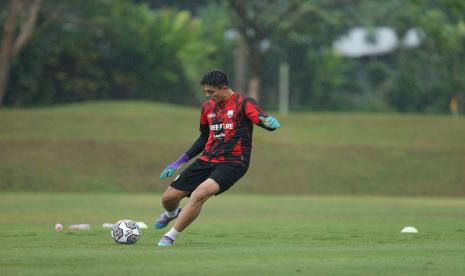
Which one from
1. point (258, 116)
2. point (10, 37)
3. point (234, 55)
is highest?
point (234, 55)

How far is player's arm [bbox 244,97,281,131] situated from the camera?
15059mm

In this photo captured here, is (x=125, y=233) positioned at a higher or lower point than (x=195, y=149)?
lower

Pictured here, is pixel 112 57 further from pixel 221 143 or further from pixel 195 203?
pixel 195 203

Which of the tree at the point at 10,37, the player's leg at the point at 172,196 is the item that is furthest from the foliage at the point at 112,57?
the player's leg at the point at 172,196

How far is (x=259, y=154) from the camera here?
1753 inches

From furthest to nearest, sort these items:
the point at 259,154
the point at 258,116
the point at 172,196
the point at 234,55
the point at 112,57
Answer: the point at 234,55
the point at 112,57
the point at 259,154
the point at 172,196
the point at 258,116

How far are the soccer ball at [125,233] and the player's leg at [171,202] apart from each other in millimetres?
541

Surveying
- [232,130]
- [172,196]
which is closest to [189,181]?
[172,196]

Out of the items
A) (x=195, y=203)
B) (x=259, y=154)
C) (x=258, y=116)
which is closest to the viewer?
(x=195, y=203)

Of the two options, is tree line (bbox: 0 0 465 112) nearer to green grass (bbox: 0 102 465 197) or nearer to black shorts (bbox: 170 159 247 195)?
green grass (bbox: 0 102 465 197)

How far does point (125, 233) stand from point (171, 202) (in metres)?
0.76

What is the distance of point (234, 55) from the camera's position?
245ft

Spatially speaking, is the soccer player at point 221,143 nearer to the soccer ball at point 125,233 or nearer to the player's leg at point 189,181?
the player's leg at point 189,181

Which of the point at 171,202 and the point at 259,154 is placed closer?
the point at 171,202
